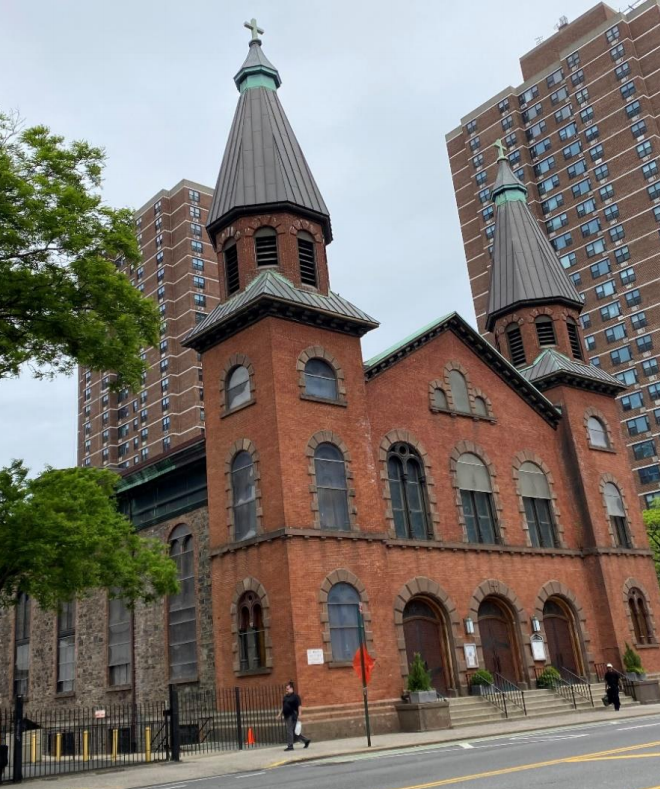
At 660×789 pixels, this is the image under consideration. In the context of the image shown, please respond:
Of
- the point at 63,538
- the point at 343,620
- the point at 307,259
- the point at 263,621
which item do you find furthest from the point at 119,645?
the point at 307,259

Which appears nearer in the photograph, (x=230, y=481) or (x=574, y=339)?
(x=230, y=481)

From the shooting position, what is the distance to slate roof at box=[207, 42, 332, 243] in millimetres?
31938

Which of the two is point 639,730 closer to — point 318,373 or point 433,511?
point 433,511

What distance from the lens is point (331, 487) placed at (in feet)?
91.7

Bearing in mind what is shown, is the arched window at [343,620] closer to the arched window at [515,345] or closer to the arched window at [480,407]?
the arched window at [480,407]

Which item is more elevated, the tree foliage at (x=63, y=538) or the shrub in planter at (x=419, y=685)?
the tree foliage at (x=63, y=538)

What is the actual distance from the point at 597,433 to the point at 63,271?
27470 millimetres

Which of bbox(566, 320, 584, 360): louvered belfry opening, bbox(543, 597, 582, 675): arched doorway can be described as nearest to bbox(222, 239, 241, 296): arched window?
bbox(566, 320, 584, 360): louvered belfry opening

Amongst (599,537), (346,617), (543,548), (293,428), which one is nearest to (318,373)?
(293,428)

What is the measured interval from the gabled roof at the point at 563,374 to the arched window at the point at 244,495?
16.0 metres

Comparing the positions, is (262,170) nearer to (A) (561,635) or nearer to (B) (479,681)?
(B) (479,681)

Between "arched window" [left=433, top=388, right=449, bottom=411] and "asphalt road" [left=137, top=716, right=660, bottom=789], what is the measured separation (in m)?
15.4

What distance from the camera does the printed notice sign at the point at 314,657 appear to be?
24.7 metres

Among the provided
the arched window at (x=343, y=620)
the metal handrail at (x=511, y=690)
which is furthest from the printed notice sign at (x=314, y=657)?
the metal handrail at (x=511, y=690)
